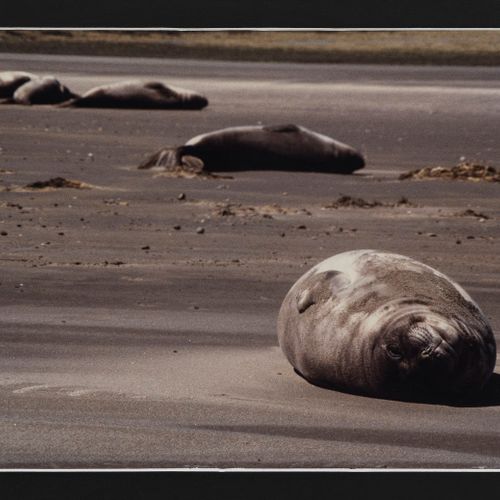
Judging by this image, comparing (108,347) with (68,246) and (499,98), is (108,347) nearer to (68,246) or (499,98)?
(68,246)

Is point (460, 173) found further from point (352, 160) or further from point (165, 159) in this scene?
point (165, 159)

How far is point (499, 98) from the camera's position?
23.9 meters

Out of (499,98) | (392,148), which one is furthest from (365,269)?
(499,98)

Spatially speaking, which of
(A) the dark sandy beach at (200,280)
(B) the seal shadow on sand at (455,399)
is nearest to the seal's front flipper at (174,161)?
(A) the dark sandy beach at (200,280)

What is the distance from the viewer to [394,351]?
648 centimetres

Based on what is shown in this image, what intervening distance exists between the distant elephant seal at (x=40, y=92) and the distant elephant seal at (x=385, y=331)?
17.3 meters

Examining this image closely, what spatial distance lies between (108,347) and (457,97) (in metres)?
17.6

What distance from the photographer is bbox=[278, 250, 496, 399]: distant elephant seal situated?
646 centimetres

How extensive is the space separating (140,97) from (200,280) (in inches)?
591

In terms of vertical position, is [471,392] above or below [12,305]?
above

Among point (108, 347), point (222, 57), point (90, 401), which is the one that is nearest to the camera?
point (90, 401)

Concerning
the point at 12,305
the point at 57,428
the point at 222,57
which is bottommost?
the point at 222,57

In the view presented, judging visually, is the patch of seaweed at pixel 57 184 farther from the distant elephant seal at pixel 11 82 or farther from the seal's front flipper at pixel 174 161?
the distant elephant seal at pixel 11 82

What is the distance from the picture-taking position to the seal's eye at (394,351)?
6473mm
